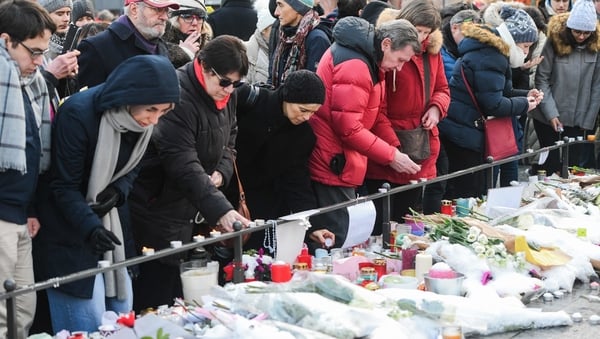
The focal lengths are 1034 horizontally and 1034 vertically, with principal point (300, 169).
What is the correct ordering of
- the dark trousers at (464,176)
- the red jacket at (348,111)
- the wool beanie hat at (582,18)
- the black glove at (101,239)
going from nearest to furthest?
the black glove at (101,239) < the red jacket at (348,111) < the dark trousers at (464,176) < the wool beanie hat at (582,18)

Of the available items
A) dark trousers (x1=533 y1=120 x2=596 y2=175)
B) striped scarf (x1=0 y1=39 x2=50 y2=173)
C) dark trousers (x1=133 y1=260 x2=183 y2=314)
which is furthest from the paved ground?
dark trousers (x1=533 y1=120 x2=596 y2=175)

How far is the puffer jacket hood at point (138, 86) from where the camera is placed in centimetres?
429

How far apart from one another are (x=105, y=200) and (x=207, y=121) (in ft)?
2.60

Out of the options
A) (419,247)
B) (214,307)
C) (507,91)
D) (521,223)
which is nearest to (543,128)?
(507,91)

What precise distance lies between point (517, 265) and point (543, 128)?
4.24m

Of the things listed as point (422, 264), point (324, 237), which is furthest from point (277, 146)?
point (422, 264)

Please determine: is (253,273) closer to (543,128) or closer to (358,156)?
(358,156)

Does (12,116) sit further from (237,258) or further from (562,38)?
(562,38)

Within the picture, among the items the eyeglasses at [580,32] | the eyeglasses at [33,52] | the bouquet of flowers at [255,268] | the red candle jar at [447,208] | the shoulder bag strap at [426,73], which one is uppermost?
the eyeglasses at [33,52]

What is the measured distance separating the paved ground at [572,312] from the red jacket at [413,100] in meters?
1.64

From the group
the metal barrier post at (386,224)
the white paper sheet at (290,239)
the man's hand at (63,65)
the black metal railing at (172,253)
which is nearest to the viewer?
the black metal railing at (172,253)

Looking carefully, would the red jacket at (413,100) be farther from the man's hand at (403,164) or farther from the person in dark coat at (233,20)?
the person in dark coat at (233,20)

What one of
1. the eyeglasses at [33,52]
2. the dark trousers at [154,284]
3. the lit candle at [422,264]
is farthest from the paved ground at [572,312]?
the eyeglasses at [33,52]

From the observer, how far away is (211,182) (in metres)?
4.90
